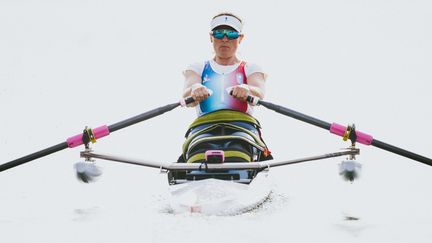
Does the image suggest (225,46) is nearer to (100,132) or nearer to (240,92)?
(240,92)

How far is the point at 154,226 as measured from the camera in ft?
16.9

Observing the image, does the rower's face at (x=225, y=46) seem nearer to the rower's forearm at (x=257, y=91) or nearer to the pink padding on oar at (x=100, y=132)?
the rower's forearm at (x=257, y=91)

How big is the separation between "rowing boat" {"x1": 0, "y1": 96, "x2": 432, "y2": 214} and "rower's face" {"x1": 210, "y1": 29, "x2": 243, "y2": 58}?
82cm

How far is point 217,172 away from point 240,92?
0.98m

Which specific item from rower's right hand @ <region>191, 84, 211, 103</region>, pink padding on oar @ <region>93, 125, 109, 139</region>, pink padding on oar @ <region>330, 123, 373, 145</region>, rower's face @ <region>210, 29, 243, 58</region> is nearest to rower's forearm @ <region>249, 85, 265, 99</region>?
rower's face @ <region>210, 29, 243, 58</region>

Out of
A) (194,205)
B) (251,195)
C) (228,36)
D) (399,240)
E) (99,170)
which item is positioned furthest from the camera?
(228,36)

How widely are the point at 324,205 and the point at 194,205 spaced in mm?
1741

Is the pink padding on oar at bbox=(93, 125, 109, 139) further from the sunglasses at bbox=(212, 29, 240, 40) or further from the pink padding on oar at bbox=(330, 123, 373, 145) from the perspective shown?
the pink padding on oar at bbox=(330, 123, 373, 145)

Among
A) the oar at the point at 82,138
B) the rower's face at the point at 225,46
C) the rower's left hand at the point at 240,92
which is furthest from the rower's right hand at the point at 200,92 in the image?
the rower's face at the point at 225,46

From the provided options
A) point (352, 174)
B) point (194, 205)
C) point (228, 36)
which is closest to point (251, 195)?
point (194, 205)

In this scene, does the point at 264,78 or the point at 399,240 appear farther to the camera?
the point at 264,78

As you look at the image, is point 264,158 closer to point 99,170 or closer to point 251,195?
point 251,195

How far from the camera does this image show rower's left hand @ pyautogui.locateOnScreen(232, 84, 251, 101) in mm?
6480

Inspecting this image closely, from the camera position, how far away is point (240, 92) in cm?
649
